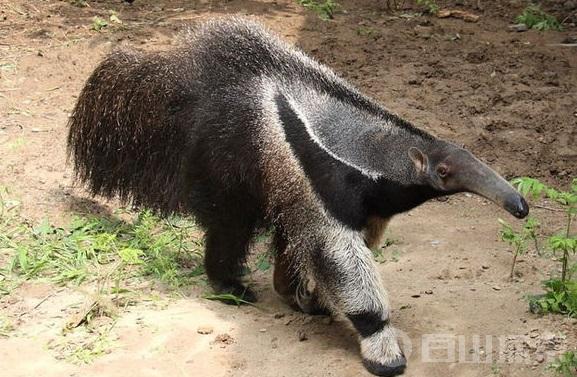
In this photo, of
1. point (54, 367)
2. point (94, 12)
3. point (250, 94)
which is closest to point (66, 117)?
point (94, 12)

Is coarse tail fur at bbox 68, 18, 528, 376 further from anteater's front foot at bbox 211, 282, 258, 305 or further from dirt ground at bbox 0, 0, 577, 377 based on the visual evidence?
dirt ground at bbox 0, 0, 577, 377

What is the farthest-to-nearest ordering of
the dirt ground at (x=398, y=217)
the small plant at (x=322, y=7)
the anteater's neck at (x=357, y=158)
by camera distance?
the small plant at (x=322, y=7) < the dirt ground at (x=398, y=217) < the anteater's neck at (x=357, y=158)

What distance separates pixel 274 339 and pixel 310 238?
79 centimetres

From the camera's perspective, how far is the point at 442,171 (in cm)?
506

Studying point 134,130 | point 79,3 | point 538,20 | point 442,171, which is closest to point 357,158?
point 442,171

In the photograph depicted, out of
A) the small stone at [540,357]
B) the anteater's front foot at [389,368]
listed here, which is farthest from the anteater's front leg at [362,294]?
the small stone at [540,357]

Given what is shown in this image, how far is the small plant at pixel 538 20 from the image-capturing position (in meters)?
11.0

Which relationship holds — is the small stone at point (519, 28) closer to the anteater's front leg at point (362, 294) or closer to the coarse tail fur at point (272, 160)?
the coarse tail fur at point (272, 160)

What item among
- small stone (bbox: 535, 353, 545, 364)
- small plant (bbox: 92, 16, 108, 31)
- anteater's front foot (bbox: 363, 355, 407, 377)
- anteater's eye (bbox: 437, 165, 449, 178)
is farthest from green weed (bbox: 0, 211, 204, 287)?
small plant (bbox: 92, 16, 108, 31)

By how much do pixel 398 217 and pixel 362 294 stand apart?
229cm

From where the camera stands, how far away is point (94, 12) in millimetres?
11117

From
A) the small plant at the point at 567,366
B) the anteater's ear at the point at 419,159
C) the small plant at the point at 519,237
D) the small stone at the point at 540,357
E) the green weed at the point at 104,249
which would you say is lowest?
the green weed at the point at 104,249

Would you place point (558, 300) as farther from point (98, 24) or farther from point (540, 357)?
point (98, 24)

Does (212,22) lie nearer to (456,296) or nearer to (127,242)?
(127,242)
